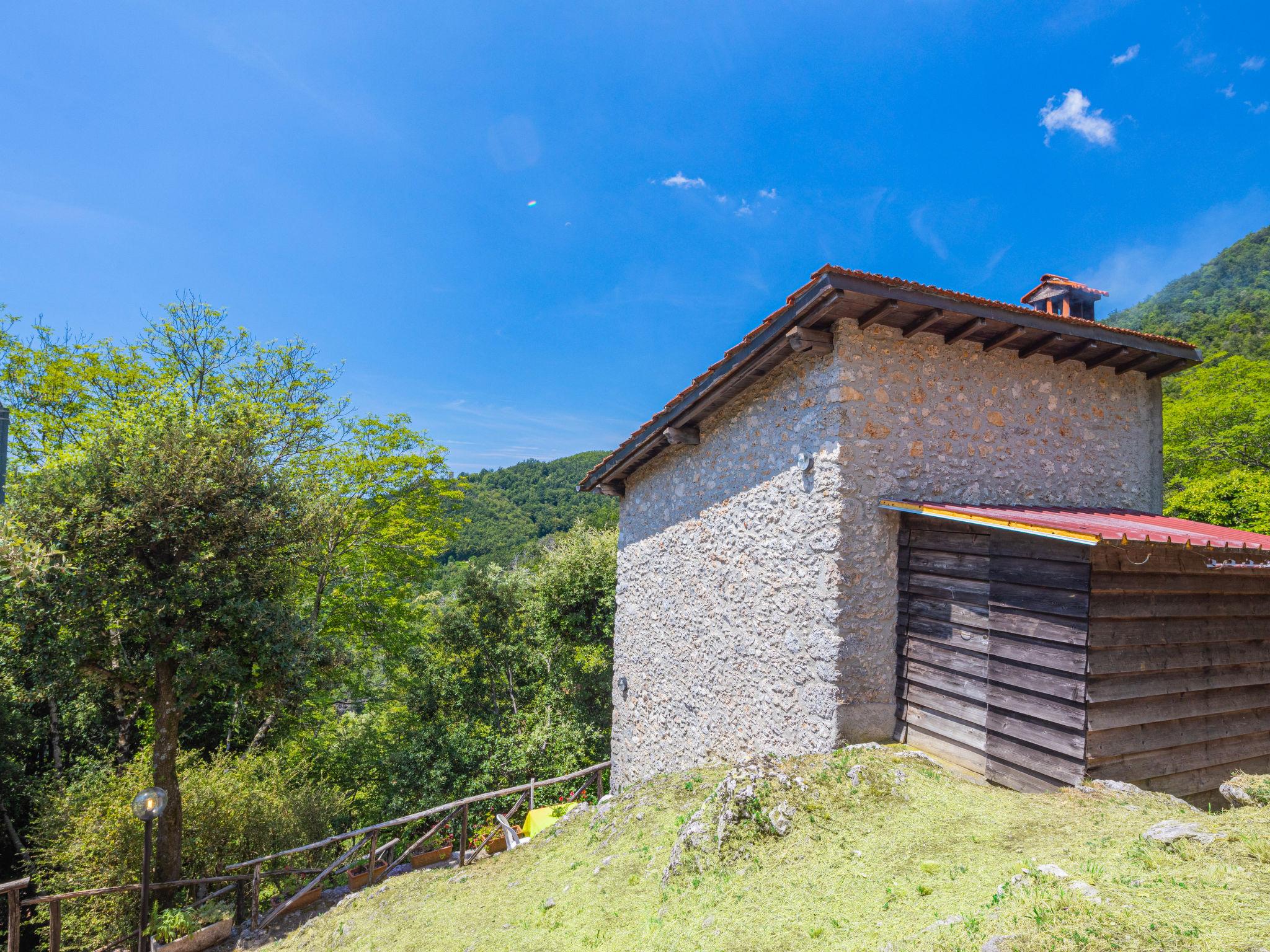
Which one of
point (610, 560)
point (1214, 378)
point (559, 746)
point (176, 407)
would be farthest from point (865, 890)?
point (1214, 378)

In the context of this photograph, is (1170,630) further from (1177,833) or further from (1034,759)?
(1177,833)

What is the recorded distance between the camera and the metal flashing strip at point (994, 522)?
4105 mm

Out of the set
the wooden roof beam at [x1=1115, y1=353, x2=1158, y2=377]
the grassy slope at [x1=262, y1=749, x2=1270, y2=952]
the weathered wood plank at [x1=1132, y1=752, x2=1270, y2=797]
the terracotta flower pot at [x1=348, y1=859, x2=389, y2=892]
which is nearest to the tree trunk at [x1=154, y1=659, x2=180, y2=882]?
the terracotta flower pot at [x1=348, y1=859, x2=389, y2=892]

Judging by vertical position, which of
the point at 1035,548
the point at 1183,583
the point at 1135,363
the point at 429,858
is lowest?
the point at 429,858

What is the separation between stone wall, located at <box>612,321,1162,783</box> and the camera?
19.2 feet

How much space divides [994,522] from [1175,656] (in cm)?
218

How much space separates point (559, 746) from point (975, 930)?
1309cm

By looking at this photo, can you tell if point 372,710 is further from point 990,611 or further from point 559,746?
point 990,611

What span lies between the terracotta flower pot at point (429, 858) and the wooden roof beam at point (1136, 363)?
1206 cm

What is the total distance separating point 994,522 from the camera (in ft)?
15.5

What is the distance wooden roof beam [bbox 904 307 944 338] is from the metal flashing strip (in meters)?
1.76

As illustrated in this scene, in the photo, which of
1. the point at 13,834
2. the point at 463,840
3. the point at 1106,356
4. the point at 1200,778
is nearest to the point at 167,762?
the point at 463,840

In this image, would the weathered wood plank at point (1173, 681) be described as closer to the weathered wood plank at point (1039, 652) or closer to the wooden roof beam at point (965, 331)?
the weathered wood plank at point (1039, 652)

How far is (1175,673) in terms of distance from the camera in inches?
200
